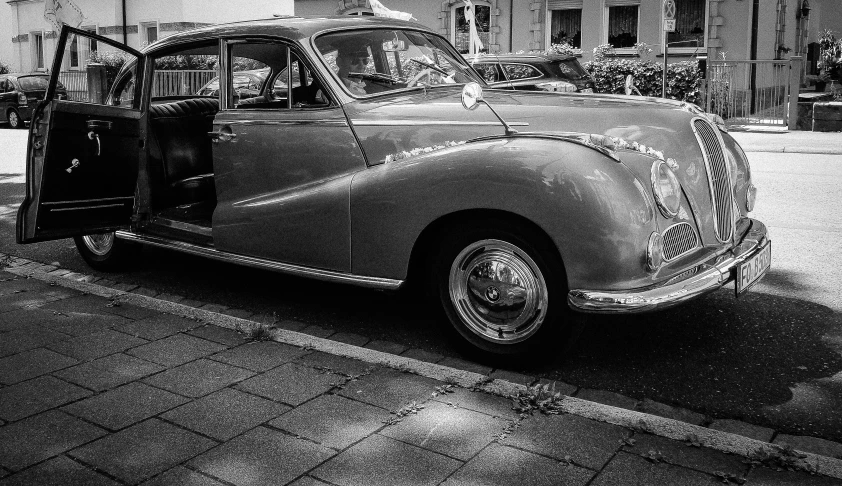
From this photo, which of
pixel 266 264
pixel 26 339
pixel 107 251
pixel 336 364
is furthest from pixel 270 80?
pixel 336 364

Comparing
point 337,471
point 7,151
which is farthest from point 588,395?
point 7,151

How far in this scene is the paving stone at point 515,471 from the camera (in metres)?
3.18

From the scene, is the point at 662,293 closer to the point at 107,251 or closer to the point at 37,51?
the point at 107,251

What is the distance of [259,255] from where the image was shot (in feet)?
17.6

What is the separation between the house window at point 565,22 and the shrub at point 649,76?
128 inches

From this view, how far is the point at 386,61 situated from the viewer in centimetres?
553

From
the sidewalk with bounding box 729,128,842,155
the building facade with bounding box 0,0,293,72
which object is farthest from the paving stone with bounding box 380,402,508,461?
the building facade with bounding box 0,0,293,72

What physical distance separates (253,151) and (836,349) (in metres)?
3.61

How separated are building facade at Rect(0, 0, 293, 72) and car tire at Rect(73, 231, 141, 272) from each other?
22.4 metres

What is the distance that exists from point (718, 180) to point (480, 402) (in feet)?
6.23

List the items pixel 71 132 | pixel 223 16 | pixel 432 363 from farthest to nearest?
pixel 223 16
pixel 71 132
pixel 432 363

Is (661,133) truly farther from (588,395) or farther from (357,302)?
(357,302)

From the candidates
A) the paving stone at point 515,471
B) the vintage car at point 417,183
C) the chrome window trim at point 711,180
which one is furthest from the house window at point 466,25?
the paving stone at point 515,471

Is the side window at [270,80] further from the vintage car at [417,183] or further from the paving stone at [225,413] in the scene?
the paving stone at [225,413]
